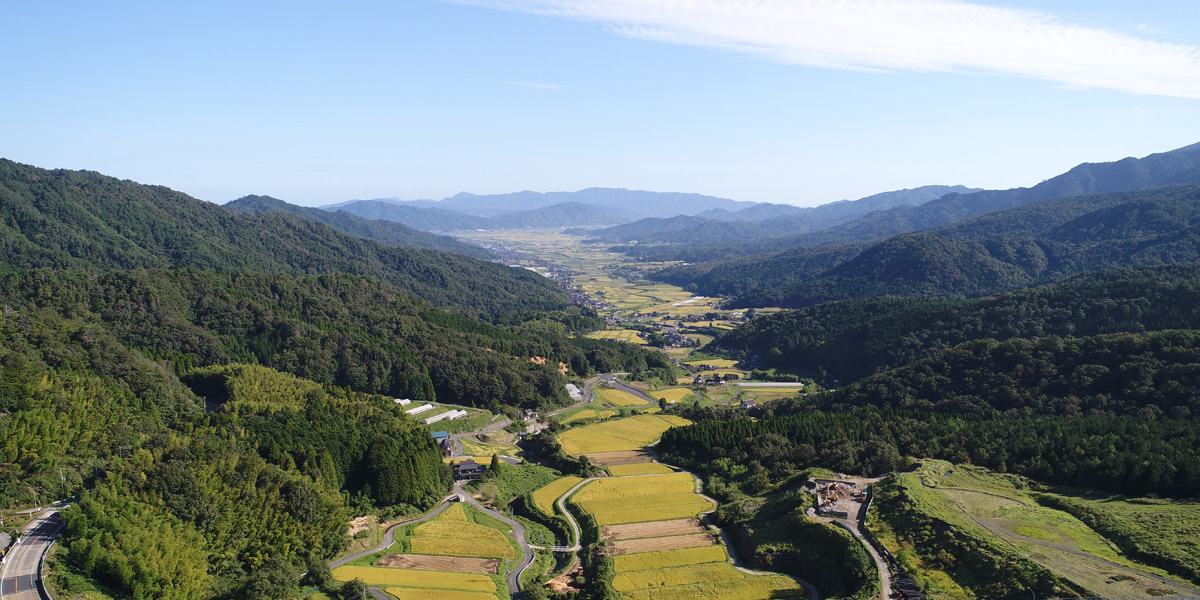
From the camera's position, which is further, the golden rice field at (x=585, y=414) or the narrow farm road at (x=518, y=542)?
the golden rice field at (x=585, y=414)

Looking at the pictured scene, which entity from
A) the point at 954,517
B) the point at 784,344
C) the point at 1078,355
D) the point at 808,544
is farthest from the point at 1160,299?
the point at 808,544

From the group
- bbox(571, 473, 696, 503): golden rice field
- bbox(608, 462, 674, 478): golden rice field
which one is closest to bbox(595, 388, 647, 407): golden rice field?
bbox(608, 462, 674, 478): golden rice field

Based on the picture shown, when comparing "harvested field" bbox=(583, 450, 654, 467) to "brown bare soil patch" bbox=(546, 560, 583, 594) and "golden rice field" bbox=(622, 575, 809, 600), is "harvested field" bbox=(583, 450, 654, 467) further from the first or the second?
"golden rice field" bbox=(622, 575, 809, 600)

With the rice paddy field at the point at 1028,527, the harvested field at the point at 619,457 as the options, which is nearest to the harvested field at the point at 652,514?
the harvested field at the point at 619,457

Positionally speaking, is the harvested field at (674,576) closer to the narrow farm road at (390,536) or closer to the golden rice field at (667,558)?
the golden rice field at (667,558)

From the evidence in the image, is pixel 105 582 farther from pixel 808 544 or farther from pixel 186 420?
pixel 808 544

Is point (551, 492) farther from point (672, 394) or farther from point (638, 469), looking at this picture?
point (672, 394)

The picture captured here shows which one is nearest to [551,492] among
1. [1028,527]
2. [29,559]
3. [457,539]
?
[457,539]
